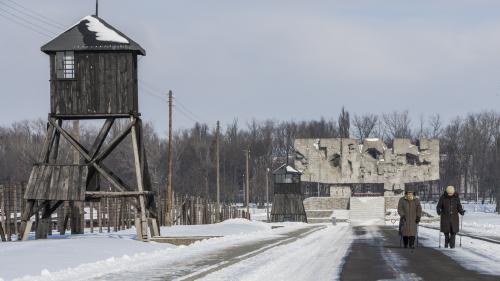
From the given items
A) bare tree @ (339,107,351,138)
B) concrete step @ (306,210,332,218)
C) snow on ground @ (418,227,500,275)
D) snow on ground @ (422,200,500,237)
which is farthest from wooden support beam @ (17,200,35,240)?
bare tree @ (339,107,351,138)

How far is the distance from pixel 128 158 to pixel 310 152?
25314mm

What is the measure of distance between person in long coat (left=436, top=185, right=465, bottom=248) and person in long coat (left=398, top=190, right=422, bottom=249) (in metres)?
0.73

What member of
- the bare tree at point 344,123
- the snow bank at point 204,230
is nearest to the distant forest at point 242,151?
the bare tree at point 344,123

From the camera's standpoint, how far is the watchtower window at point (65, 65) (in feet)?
105

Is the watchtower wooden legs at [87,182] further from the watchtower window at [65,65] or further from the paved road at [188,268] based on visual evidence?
the paved road at [188,268]

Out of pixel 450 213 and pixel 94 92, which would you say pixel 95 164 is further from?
pixel 450 213

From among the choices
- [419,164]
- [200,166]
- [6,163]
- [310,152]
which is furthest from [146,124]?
[419,164]

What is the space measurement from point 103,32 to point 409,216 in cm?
1338

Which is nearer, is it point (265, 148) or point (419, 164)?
point (419, 164)

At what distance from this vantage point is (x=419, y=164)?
365 feet

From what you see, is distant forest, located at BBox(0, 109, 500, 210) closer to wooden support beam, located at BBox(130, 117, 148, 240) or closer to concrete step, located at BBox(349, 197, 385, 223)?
concrete step, located at BBox(349, 197, 385, 223)

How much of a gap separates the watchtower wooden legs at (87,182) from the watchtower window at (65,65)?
1628 millimetres

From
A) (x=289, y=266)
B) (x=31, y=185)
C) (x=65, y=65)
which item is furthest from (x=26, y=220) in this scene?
(x=289, y=266)

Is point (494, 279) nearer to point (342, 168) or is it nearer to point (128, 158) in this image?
point (342, 168)
